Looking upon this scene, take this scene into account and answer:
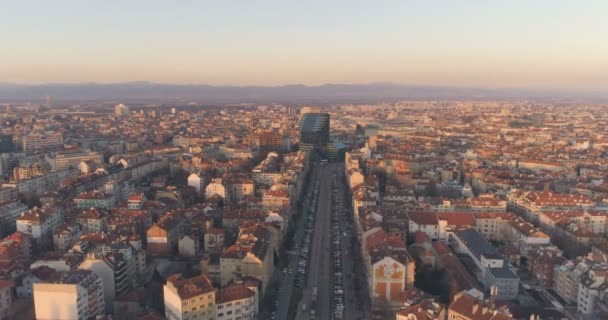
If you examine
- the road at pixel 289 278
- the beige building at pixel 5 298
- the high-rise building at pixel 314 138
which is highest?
the high-rise building at pixel 314 138

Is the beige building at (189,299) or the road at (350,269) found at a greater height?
the beige building at (189,299)

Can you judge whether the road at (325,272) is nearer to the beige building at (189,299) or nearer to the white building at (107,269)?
the beige building at (189,299)

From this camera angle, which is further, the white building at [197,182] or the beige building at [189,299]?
the white building at [197,182]

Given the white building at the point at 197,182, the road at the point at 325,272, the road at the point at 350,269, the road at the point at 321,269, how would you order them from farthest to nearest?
the white building at the point at 197,182 → the road at the point at 321,269 → the road at the point at 325,272 → the road at the point at 350,269

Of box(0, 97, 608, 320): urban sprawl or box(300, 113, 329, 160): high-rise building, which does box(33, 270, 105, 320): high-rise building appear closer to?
box(0, 97, 608, 320): urban sprawl

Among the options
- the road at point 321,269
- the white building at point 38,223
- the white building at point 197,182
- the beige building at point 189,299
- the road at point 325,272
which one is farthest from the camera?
the white building at point 197,182

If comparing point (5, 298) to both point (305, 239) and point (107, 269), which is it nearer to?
point (107, 269)

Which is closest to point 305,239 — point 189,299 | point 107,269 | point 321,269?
point 321,269

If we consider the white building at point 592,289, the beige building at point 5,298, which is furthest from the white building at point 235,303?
the white building at point 592,289
